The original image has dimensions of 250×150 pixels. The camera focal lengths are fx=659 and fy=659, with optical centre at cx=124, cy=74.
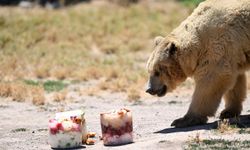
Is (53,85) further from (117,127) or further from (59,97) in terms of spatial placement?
(117,127)

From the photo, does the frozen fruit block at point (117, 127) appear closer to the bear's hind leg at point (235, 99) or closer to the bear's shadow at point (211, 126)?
the bear's shadow at point (211, 126)

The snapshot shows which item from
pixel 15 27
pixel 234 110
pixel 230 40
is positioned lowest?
pixel 234 110

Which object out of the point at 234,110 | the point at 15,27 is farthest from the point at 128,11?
the point at 234,110

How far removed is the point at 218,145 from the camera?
369 inches

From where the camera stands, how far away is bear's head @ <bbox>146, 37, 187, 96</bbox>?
11.2 meters

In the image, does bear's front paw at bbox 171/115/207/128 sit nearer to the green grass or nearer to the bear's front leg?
the bear's front leg

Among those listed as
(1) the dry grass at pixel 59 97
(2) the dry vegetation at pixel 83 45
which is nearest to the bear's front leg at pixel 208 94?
(2) the dry vegetation at pixel 83 45

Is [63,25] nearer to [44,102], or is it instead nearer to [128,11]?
[128,11]

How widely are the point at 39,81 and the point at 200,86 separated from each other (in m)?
8.50

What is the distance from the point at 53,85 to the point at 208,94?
7.93m

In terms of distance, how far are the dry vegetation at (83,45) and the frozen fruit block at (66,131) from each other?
5.15 meters

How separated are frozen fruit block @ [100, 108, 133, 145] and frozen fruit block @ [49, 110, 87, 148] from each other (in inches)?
16.1

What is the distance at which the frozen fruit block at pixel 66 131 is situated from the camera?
10.1 meters

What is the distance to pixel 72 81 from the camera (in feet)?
62.0
